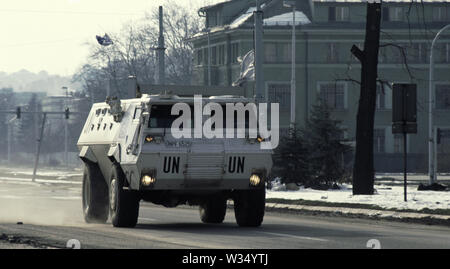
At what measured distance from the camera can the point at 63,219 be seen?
26125 millimetres

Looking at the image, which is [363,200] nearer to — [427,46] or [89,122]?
[89,122]

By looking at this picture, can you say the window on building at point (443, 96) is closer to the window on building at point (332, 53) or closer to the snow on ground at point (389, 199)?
the window on building at point (332, 53)

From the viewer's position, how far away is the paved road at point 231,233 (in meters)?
17.2

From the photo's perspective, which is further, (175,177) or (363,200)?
(363,200)

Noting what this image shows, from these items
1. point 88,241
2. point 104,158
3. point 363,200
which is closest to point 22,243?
point 88,241

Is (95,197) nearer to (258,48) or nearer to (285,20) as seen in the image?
(258,48)

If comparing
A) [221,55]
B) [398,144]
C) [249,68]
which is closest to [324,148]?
[249,68]

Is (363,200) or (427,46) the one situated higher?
(427,46)

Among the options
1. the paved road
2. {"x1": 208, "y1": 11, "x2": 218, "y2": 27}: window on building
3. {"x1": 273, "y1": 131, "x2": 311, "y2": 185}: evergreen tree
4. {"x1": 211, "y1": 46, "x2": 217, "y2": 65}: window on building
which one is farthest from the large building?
the paved road

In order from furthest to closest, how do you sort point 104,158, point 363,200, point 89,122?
1. point 363,200
2. point 89,122
3. point 104,158

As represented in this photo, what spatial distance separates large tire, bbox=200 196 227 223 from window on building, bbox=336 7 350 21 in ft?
231

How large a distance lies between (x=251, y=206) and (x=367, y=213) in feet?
16.6

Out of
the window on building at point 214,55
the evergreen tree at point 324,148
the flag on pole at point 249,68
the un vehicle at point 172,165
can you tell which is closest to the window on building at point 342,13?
the window on building at point 214,55
